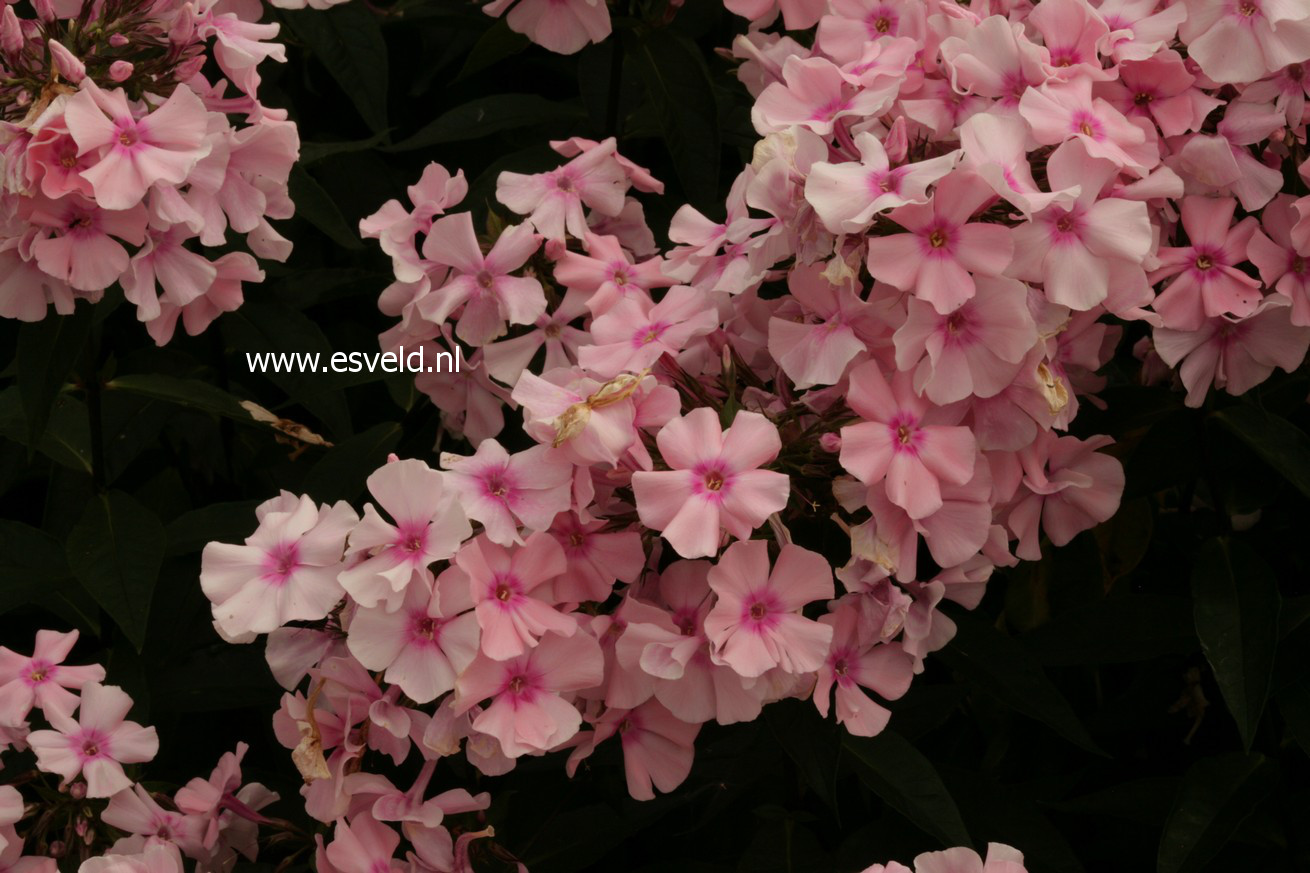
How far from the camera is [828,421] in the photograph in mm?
1462

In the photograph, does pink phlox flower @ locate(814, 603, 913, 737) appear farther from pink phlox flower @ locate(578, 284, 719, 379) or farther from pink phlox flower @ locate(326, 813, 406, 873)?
pink phlox flower @ locate(326, 813, 406, 873)

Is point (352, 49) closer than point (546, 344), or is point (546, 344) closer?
point (546, 344)

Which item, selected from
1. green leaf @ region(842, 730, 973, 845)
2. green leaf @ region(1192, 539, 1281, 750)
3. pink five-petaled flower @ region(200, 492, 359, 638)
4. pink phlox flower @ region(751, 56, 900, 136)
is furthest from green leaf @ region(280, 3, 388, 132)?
green leaf @ region(1192, 539, 1281, 750)

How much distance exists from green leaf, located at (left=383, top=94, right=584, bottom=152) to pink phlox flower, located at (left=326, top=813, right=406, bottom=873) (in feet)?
3.23

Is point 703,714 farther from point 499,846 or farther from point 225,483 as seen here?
point 225,483

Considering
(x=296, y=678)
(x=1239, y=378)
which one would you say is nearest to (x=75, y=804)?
(x=296, y=678)

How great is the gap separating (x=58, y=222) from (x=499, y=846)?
2.50ft

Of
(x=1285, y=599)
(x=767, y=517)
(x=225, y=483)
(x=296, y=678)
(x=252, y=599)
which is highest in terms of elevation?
(x=767, y=517)

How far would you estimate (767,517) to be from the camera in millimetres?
1328

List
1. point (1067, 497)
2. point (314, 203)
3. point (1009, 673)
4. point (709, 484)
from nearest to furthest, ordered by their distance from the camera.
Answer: point (709, 484) < point (1067, 497) < point (1009, 673) < point (314, 203)

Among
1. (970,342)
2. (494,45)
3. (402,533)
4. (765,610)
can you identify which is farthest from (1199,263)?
(494,45)

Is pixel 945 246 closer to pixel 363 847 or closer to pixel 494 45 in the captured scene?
pixel 363 847

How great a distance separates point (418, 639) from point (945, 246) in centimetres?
55

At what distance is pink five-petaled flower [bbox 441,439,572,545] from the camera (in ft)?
4.42
